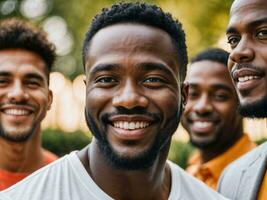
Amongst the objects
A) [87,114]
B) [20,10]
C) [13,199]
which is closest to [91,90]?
[87,114]

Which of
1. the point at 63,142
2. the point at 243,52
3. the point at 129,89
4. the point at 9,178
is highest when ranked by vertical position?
the point at 243,52

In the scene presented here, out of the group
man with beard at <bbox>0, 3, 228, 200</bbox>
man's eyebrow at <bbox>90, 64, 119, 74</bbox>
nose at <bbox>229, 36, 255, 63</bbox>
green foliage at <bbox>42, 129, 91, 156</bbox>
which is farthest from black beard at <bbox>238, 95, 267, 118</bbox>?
green foliage at <bbox>42, 129, 91, 156</bbox>

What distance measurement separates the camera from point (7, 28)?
20.2ft

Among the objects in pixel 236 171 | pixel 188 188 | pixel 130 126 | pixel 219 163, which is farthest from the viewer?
pixel 219 163

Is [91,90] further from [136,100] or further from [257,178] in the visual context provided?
[257,178]

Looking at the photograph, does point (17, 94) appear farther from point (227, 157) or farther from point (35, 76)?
point (227, 157)

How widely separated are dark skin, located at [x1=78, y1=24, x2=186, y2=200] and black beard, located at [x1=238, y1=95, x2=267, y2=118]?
3.70 ft

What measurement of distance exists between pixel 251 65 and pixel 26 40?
7.73ft

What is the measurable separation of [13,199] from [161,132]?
949mm

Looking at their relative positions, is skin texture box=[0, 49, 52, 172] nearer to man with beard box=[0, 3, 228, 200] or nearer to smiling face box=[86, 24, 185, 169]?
man with beard box=[0, 3, 228, 200]

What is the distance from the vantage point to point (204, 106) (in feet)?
20.7

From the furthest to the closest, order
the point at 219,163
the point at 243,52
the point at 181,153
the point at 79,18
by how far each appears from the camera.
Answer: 1. the point at 79,18
2. the point at 181,153
3. the point at 219,163
4. the point at 243,52

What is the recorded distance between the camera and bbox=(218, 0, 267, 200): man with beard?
4.70 m

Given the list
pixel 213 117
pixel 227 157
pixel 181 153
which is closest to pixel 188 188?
pixel 213 117
